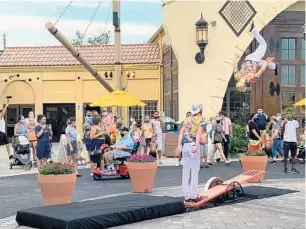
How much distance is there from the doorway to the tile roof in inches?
86.3

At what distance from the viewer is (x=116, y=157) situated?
42.9 ft

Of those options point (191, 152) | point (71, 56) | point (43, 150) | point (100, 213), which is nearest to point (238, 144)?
point (43, 150)

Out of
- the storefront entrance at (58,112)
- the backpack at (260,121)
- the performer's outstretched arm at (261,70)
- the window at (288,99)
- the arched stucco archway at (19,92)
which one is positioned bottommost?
the backpack at (260,121)

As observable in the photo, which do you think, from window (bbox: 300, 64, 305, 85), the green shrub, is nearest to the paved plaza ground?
the green shrub

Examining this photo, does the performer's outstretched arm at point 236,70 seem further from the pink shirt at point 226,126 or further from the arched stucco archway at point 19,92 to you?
the arched stucco archway at point 19,92

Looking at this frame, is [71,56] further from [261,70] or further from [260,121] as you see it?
[260,121]

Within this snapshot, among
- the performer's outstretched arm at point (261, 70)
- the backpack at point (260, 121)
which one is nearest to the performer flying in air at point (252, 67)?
the performer's outstretched arm at point (261, 70)

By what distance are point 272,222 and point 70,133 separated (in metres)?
7.12

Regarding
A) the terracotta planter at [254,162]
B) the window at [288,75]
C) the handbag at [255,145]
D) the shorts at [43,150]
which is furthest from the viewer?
the window at [288,75]

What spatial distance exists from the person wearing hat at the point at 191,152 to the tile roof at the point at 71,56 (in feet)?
58.2

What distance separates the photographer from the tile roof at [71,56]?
90.2 feet

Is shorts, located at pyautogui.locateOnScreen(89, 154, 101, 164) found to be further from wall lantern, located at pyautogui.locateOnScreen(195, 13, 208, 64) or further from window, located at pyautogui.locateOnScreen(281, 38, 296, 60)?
window, located at pyautogui.locateOnScreen(281, 38, 296, 60)

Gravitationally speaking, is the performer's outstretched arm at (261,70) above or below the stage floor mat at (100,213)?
above

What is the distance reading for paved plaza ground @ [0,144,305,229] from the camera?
812cm
